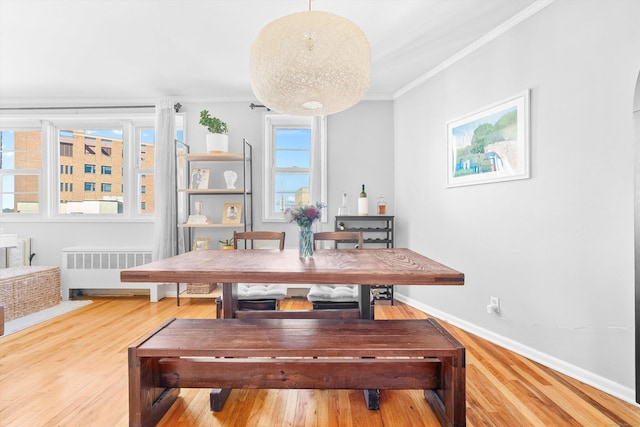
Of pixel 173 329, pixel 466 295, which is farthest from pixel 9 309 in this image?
pixel 466 295

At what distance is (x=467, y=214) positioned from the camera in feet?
9.87

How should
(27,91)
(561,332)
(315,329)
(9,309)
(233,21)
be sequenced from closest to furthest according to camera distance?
(315,329) < (561,332) < (233,21) < (9,309) < (27,91)

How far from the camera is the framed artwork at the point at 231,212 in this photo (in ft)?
13.4

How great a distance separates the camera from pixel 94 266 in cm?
Result: 403

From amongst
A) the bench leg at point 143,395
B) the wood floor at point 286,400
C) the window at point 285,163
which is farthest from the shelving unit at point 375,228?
the bench leg at point 143,395

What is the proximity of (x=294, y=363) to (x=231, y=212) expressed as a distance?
Result: 9.12 ft

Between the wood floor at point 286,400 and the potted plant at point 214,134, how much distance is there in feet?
7.36

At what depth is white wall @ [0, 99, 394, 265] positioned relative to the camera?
162 inches

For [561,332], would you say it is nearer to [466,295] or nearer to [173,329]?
[466,295]

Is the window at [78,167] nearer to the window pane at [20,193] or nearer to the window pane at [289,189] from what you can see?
the window pane at [20,193]

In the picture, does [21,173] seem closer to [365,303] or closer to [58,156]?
[58,156]

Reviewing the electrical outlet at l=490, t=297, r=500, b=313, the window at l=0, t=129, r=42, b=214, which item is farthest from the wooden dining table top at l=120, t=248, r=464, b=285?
the window at l=0, t=129, r=42, b=214

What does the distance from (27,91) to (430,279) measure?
5.03m

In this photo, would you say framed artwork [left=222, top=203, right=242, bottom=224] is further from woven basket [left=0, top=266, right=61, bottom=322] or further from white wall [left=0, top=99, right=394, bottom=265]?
woven basket [left=0, top=266, right=61, bottom=322]
